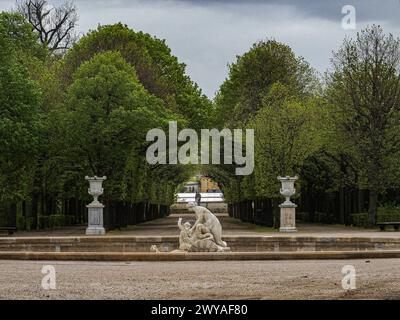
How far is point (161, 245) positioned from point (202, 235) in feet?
14.1

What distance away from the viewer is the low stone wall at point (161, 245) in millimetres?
31656

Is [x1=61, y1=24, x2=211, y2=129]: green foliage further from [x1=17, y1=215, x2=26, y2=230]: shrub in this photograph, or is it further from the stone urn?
the stone urn

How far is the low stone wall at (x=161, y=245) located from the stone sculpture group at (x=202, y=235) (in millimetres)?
3021

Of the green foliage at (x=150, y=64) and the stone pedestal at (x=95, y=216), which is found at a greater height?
the green foliage at (x=150, y=64)

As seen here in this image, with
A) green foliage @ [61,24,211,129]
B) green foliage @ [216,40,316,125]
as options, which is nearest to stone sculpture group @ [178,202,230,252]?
green foliage @ [61,24,211,129]

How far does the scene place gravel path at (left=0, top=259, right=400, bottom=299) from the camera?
16.5m

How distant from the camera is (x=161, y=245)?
3250 cm

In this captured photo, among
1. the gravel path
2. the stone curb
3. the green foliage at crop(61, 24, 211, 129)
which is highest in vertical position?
the green foliage at crop(61, 24, 211, 129)

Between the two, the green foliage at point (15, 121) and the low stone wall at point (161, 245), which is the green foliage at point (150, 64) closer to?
the green foliage at point (15, 121)

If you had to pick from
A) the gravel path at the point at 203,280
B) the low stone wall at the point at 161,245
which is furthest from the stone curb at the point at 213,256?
the low stone wall at the point at 161,245

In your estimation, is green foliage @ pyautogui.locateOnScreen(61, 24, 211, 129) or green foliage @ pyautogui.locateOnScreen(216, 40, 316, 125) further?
green foliage @ pyautogui.locateOnScreen(216, 40, 316, 125)

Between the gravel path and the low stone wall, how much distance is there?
6588 millimetres
